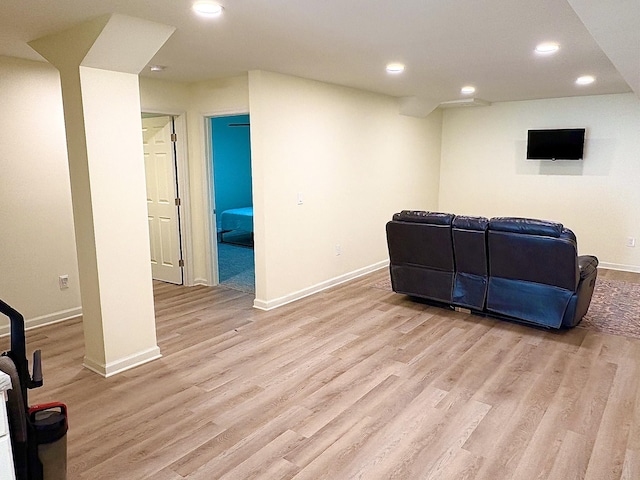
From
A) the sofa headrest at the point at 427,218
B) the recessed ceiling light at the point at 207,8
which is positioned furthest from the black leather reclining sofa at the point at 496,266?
the recessed ceiling light at the point at 207,8

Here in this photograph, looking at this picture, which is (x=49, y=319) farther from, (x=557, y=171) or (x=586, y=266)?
(x=557, y=171)

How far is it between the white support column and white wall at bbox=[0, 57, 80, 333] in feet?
2.85

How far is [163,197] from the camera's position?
554 cm

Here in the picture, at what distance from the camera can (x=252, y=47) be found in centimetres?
349

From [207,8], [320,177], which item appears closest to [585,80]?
[320,177]

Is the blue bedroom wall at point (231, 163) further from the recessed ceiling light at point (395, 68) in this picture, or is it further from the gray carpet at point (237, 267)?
the recessed ceiling light at point (395, 68)

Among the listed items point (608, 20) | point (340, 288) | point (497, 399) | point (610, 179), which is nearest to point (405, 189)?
point (340, 288)

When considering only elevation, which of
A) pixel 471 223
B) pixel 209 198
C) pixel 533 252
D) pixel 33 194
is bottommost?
pixel 533 252

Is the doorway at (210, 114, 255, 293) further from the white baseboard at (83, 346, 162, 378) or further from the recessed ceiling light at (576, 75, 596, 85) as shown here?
the recessed ceiling light at (576, 75, 596, 85)

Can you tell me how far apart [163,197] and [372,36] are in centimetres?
336

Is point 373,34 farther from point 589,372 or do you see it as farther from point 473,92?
point 473,92

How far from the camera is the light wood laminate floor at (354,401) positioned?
2.34 meters

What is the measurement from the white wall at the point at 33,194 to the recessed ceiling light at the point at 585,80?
526 cm

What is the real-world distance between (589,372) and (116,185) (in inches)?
143
